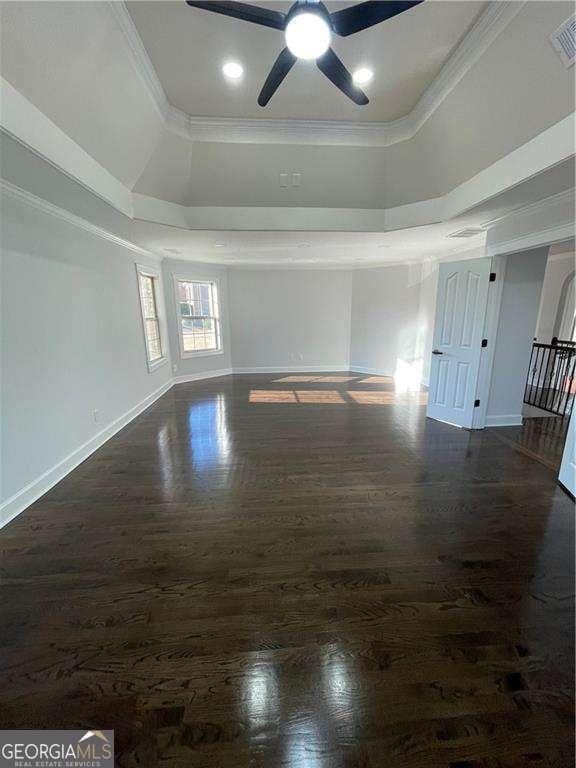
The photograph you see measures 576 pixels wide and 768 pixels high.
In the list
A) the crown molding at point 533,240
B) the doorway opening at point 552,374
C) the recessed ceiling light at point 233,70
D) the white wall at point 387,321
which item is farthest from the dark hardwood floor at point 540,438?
the recessed ceiling light at point 233,70

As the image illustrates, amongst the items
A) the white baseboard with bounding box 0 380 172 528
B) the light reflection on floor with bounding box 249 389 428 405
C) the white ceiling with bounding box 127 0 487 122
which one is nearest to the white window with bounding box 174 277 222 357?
the light reflection on floor with bounding box 249 389 428 405

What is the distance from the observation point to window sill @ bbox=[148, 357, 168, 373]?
5.31m

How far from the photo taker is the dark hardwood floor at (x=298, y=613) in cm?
117

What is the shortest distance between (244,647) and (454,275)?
449 cm

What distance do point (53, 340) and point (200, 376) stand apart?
425cm

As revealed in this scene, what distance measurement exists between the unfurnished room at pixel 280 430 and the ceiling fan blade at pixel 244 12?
22mm

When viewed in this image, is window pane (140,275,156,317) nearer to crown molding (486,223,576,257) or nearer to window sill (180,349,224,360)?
window sill (180,349,224,360)

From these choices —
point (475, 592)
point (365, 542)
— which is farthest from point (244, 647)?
point (475, 592)

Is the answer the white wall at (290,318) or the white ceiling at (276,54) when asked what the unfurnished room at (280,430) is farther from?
the white wall at (290,318)

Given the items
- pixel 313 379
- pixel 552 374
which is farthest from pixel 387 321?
pixel 552 374

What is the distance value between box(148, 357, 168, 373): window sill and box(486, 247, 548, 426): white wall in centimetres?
511

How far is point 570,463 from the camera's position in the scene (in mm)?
2730

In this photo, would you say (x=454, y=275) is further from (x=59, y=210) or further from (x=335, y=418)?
(x=59, y=210)

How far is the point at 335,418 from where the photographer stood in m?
4.61
